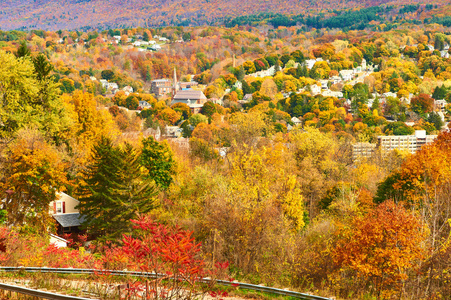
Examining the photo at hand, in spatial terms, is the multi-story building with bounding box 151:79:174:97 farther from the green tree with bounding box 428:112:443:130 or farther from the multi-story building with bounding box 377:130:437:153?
the multi-story building with bounding box 377:130:437:153

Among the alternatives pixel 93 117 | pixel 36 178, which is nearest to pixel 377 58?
pixel 93 117

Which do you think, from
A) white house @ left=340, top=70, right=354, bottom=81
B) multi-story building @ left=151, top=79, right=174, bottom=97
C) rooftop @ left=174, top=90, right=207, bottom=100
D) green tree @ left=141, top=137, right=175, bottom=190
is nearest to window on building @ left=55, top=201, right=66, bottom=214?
green tree @ left=141, top=137, right=175, bottom=190

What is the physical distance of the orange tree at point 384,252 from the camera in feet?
42.0

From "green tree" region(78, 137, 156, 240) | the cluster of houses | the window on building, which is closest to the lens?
"green tree" region(78, 137, 156, 240)

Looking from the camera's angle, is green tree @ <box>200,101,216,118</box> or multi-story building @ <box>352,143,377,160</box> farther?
green tree @ <box>200,101,216,118</box>

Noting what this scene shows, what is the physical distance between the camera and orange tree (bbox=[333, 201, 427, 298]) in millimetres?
12789

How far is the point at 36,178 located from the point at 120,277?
12708mm

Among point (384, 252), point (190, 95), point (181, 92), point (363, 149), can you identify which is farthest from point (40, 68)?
point (181, 92)

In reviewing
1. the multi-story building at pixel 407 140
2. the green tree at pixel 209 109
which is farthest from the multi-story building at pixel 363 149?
the green tree at pixel 209 109

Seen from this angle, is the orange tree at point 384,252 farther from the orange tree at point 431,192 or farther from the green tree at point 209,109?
the green tree at point 209,109

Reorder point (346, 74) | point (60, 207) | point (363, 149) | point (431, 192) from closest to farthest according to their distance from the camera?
point (431, 192) < point (60, 207) < point (363, 149) < point (346, 74)

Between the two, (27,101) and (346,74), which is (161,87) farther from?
(27,101)

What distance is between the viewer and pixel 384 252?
12734mm

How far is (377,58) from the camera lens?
19088 centimetres
